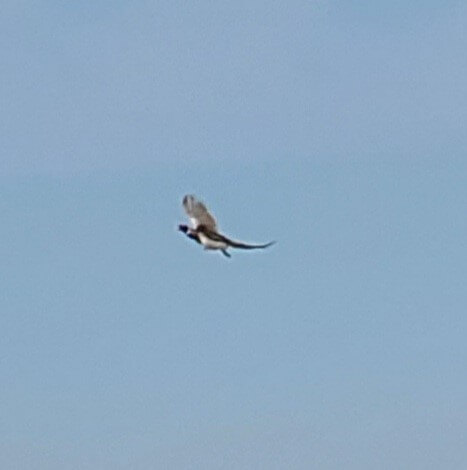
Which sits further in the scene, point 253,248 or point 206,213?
point 206,213

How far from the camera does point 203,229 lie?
103 feet

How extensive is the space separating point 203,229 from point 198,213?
0.97 metres

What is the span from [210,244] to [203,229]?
0.66 meters

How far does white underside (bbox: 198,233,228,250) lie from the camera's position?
30.5 metres

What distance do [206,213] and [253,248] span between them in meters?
3.72

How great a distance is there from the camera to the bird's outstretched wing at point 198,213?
104 ft

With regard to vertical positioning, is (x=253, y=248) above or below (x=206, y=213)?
below

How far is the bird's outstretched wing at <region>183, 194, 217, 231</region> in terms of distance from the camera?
3156 cm

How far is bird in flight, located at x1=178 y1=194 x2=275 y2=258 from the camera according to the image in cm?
3059

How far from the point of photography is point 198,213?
3228 centimetres

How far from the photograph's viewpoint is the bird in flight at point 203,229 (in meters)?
30.6

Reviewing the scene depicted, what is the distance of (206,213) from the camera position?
32.1 meters

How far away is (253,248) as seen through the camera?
94.2 ft
